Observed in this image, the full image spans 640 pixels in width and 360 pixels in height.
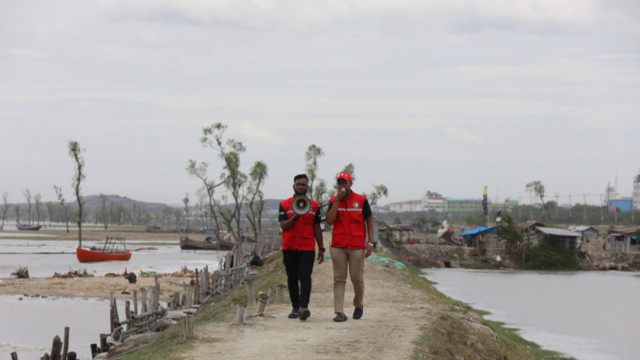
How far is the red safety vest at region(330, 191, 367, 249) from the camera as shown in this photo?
10.5m

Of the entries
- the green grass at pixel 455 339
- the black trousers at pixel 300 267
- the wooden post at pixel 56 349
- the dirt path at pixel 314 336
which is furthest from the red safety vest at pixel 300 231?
the wooden post at pixel 56 349

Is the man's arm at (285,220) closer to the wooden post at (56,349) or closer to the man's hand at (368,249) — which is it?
the man's hand at (368,249)

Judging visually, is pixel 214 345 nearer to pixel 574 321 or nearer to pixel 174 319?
pixel 174 319

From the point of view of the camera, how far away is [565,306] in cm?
3369

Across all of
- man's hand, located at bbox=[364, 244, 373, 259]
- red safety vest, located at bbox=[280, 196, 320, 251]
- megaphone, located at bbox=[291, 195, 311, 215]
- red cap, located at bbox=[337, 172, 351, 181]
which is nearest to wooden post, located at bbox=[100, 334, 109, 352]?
red safety vest, located at bbox=[280, 196, 320, 251]

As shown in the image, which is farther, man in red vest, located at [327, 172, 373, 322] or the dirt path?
man in red vest, located at [327, 172, 373, 322]

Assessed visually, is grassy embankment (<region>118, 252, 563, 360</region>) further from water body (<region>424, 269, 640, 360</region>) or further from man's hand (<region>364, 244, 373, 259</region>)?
water body (<region>424, 269, 640, 360</region>)

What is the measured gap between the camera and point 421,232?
11244cm

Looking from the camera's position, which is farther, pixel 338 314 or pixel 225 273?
pixel 225 273

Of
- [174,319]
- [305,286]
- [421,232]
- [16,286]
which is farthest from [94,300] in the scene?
[421,232]

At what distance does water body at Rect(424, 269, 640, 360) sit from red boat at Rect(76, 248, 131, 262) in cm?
2864

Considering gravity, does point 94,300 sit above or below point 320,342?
below

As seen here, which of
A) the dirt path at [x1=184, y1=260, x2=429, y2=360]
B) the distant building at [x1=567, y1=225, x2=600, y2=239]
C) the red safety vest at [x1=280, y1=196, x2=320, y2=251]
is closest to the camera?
the dirt path at [x1=184, y1=260, x2=429, y2=360]

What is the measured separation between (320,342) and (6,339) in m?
17.8
